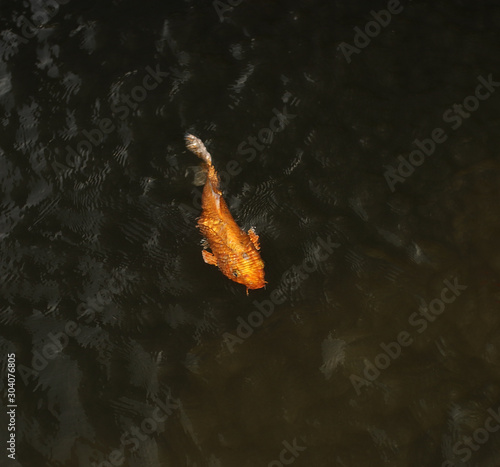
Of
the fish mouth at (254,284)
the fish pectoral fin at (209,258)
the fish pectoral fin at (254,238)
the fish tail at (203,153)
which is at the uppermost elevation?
the fish tail at (203,153)

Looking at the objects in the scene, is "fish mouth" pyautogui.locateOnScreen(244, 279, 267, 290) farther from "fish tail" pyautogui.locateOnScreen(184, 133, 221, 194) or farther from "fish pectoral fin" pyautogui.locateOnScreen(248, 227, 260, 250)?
"fish tail" pyautogui.locateOnScreen(184, 133, 221, 194)

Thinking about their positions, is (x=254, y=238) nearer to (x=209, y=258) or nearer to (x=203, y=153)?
(x=209, y=258)

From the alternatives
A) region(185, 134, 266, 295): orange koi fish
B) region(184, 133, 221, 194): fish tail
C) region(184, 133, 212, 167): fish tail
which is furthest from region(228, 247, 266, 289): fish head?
region(184, 133, 212, 167): fish tail

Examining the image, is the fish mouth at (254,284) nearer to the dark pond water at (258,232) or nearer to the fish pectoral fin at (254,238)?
the dark pond water at (258,232)

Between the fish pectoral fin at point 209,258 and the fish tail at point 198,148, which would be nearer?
the fish pectoral fin at point 209,258

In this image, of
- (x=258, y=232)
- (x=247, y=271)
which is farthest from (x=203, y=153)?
(x=247, y=271)

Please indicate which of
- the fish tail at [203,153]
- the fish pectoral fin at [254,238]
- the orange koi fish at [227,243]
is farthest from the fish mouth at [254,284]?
the fish tail at [203,153]

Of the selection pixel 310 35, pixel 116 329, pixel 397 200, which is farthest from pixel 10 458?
pixel 310 35
